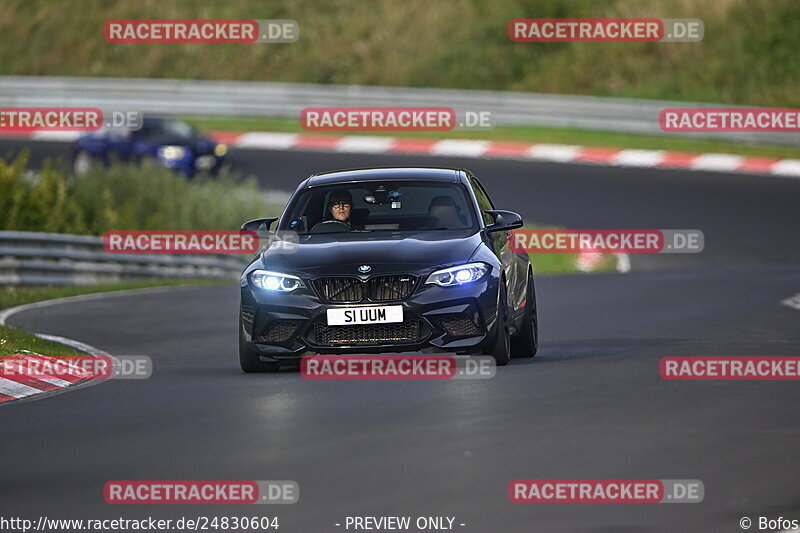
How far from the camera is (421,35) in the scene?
1797 inches

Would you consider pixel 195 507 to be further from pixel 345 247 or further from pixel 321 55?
pixel 321 55

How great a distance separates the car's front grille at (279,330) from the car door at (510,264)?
159 cm

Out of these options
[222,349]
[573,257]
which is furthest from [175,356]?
[573,257]

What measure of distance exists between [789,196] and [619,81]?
11.7m

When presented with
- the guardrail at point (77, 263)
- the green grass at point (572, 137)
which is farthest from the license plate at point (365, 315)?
the green grass at point (572, 137)

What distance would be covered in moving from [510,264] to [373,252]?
4.32 ft

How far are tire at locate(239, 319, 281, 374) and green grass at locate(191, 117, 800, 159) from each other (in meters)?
23.5

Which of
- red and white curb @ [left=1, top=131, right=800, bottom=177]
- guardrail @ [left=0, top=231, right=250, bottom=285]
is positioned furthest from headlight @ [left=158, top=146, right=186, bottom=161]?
guardrail @ [left=0, top=231, right=250, bottom=285]

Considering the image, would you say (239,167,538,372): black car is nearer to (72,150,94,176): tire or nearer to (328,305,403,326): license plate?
(328,305,403,326): license plate

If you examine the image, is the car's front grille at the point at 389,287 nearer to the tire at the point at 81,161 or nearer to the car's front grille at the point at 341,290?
the car's front grille at the point at 341,290

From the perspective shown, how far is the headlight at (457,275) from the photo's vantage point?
11.5 metres

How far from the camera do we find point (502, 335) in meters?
11.8

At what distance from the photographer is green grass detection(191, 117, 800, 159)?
3545cm

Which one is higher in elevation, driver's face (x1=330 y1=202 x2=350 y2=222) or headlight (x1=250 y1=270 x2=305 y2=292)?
driver's face (x1=330 y1=202 x2=350 y2=222)
